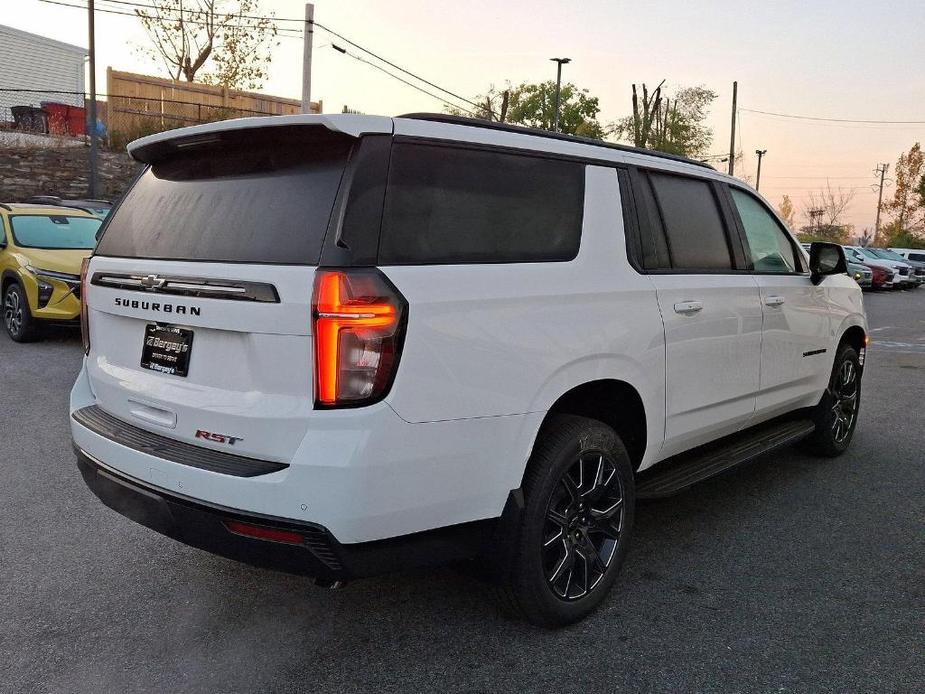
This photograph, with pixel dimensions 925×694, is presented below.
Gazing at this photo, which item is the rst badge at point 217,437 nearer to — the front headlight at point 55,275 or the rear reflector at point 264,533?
the rear reflector at point 264,533

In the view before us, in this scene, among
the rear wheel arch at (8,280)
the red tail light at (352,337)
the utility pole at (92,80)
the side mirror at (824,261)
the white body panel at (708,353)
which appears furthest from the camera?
the utility pole at (92,80)

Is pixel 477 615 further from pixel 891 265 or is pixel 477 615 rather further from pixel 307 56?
pixel 891 265

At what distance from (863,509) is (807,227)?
90.7 m

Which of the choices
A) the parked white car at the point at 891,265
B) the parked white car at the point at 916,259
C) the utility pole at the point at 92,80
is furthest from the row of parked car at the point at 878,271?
the utility pole at the point at 92,80

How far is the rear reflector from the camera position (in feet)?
8.36

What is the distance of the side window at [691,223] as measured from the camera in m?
3.86

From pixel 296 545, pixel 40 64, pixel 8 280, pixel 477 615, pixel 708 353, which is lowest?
pixel 477 615

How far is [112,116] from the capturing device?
2984 cm

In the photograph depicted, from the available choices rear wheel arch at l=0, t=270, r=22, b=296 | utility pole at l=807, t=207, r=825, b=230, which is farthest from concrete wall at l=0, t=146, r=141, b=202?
utility pole at l=807, t=207, r=825, b=230

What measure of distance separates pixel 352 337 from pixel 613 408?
147 cm

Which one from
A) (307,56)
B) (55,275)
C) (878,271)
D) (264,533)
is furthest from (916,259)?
(264,533)

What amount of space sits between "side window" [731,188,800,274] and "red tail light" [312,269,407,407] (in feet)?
8.88

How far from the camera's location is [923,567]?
3.87m

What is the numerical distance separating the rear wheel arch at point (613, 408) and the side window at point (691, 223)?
0.70 m
